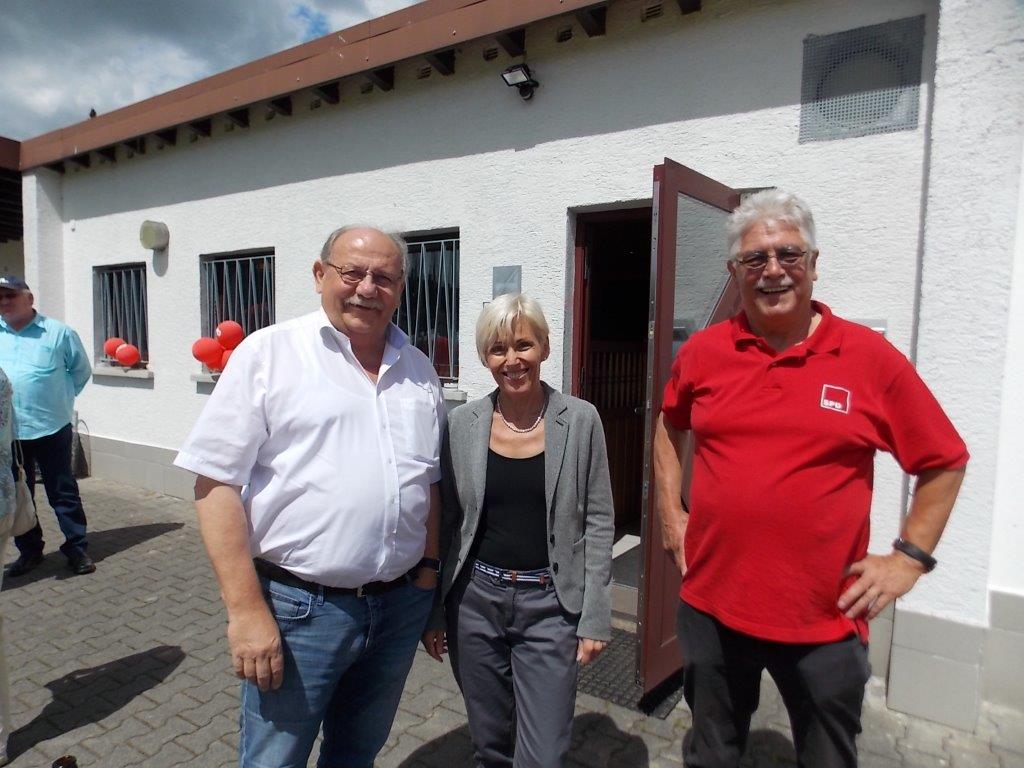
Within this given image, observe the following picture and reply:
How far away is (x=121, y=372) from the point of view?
7219mm

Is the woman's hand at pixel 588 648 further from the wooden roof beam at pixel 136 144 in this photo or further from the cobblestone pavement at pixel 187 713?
the wooden roof beam at pixel 136 144

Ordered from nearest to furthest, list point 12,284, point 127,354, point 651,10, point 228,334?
point 651,10 → point 12,284 → point 228,334 → point 127,354

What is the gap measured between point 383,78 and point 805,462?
14.8 feet

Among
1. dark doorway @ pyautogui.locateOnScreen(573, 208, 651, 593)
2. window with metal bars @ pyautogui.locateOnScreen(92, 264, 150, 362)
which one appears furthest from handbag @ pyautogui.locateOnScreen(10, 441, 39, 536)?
window with metal bars @ pyautogui.locateOnScreen(92, 264, 150, 362)

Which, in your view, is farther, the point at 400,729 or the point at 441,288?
the point at 441,288

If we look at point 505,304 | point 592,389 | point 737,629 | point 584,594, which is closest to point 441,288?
point 592,389

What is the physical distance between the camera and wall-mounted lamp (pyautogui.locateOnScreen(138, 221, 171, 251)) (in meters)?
6.60

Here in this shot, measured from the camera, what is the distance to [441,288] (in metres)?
4.95

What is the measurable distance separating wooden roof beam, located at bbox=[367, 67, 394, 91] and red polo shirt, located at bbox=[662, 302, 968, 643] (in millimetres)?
4149

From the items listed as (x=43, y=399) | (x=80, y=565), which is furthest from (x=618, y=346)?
(x=80, y=565)

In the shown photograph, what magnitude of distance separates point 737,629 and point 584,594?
458mm

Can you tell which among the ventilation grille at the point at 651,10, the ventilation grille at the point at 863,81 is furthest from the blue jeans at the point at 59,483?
the ventilation grille at the point at 863,81

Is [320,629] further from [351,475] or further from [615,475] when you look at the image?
[615,475]

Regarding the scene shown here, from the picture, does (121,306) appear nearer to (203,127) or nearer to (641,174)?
(203,127)
